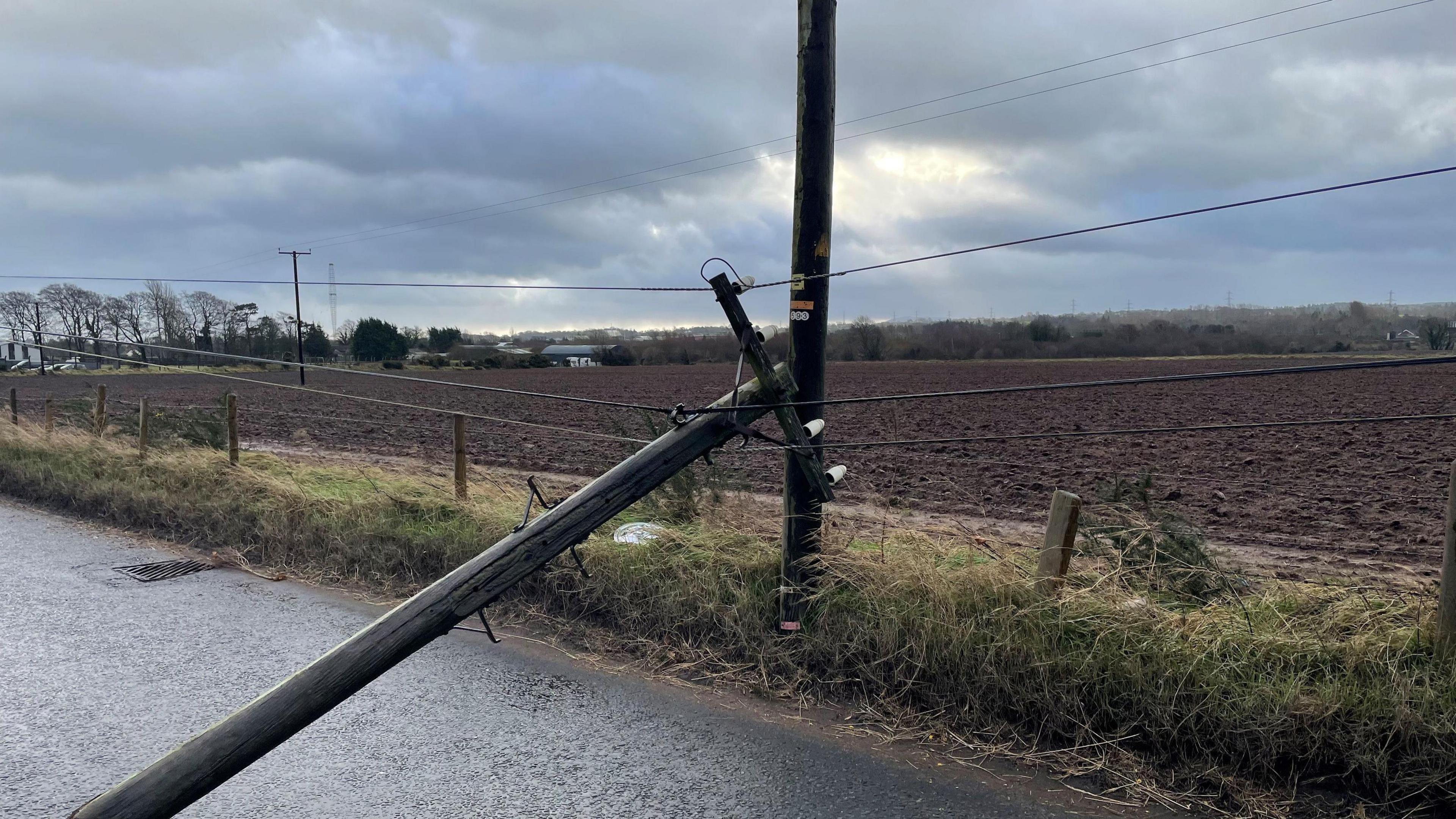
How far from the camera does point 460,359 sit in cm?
1748

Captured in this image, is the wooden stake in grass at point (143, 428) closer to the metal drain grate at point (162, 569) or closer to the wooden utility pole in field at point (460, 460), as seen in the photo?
the metal drain grate at point (162, 569)

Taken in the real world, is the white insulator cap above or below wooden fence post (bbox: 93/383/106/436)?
above

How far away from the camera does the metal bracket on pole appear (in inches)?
164

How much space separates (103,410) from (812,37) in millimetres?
13012

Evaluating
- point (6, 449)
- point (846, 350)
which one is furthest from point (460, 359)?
point (846, 350)

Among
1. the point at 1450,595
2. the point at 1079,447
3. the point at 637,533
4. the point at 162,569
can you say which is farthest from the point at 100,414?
the point at 1079,447

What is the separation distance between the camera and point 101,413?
13.0 meters

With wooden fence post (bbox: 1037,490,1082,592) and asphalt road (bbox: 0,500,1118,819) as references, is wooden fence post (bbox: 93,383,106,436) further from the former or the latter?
wooden fence post (bbox: 1037,490,1082,592)

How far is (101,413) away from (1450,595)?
15.7 metres

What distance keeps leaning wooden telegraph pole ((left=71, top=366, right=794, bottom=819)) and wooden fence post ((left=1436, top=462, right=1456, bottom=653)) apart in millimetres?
3164

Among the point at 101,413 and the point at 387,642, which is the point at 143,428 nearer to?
the point at 101,413

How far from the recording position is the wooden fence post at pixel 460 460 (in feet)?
26.8

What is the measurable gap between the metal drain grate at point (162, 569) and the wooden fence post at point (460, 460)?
2.21 m

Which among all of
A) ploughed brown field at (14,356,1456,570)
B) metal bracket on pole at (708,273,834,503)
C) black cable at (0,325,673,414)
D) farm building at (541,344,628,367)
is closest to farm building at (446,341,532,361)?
ploughed brown field at (14,356,1456,570)
